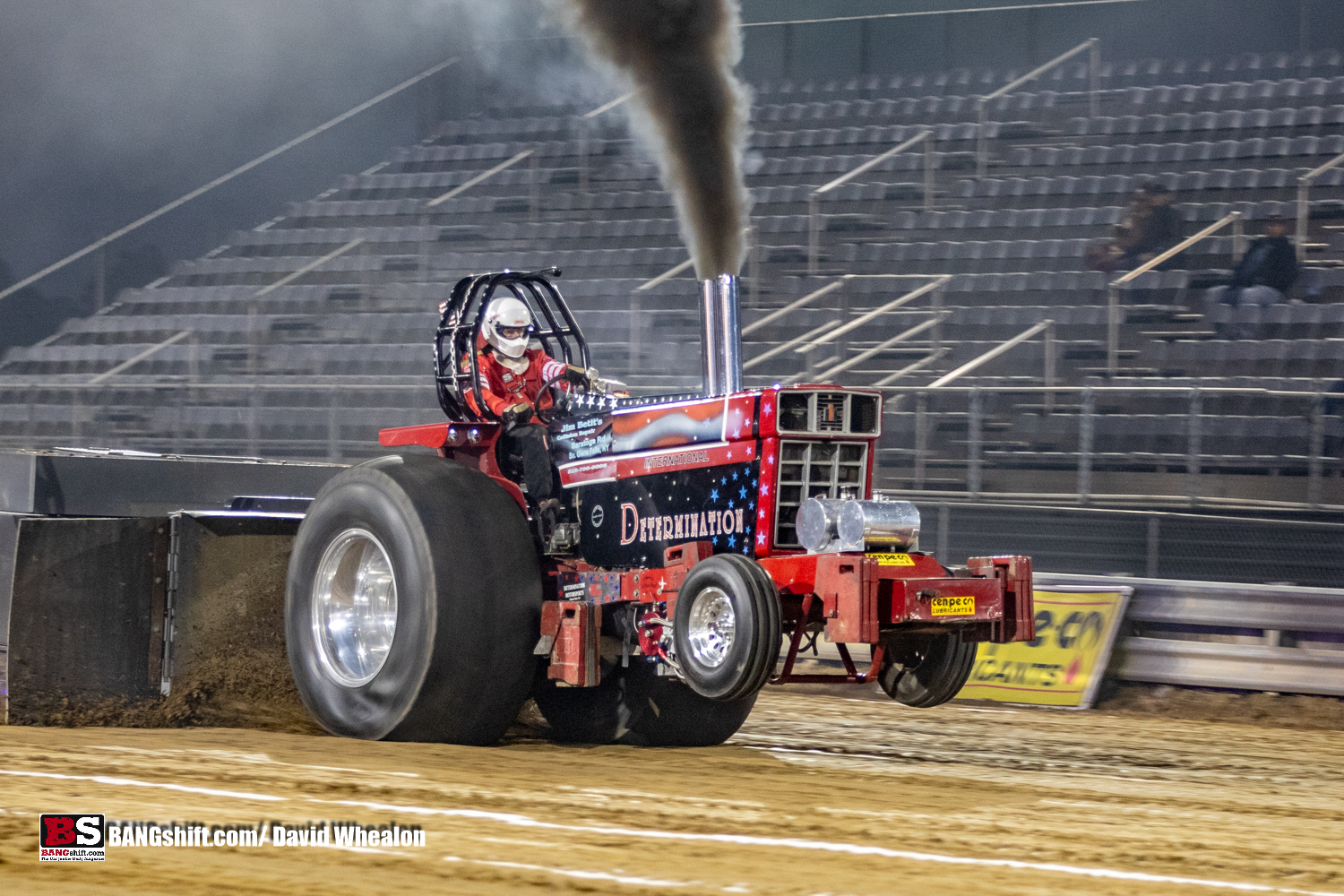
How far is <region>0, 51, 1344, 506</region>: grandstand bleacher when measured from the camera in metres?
11.6

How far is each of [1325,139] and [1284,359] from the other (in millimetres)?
4501

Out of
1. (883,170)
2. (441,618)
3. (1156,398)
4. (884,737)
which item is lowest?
(884,737)

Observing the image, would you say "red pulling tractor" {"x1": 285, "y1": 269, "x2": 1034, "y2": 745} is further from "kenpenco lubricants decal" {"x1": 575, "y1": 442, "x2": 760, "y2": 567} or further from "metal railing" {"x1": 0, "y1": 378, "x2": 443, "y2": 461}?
"metal railing" {"x1": 0, "y1": 378, "x2": 443, "y2": 461}

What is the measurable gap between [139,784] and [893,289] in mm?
11979

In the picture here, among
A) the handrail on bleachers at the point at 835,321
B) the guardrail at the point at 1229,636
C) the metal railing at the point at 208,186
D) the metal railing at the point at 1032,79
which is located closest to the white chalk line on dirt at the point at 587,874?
the guardrail at the point at 1229,636

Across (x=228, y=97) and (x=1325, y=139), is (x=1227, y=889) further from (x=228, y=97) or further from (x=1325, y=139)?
(x=228, y=97)

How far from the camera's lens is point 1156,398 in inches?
467

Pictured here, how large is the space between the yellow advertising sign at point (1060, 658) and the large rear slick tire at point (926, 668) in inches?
115

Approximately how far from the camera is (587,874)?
3781mm

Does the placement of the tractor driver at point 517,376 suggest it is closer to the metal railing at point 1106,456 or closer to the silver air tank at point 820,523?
the silver air tank at point 820,523

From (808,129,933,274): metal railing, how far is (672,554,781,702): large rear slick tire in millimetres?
11376

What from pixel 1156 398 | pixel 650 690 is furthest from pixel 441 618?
pixel 1156 398

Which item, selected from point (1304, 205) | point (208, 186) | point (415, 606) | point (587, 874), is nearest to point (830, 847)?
point (587, 874)

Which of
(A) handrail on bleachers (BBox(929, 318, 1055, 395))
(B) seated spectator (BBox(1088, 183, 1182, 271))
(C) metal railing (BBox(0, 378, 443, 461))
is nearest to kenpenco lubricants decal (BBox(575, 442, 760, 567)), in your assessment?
(C) metal railing (BBox(0, 378, 443, 461))
